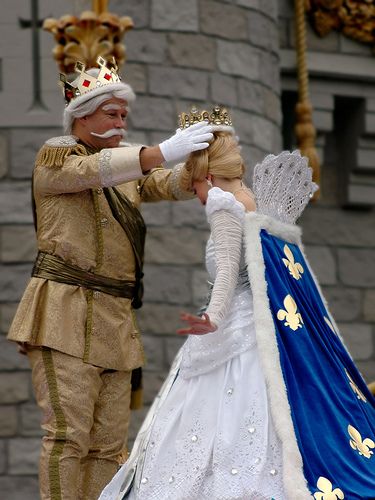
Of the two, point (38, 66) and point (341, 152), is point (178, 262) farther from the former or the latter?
point (341, 152)

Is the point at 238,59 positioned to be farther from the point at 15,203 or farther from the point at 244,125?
the point at 15,203

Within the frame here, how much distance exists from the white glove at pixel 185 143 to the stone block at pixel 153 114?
6.96 ft

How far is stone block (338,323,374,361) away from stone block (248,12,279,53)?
1.62 m

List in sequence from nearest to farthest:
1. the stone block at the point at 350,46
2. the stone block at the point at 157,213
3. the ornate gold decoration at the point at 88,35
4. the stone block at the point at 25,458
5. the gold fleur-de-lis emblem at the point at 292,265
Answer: the gold fleur-de-lis emblem at the point at 292,265 → the ornate gold decoration at the point at 88,35 → the stone block at the point at 25,458 → the stone block at the point at 157,213 → the stone block at the point at 350,46

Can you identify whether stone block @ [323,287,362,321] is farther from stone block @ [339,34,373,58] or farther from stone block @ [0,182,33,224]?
stone block @ [0,182,33,224]

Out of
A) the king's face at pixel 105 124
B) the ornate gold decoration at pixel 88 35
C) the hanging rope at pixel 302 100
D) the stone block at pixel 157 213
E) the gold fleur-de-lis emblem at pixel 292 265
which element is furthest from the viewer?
the hanging rope at pixel 302 100

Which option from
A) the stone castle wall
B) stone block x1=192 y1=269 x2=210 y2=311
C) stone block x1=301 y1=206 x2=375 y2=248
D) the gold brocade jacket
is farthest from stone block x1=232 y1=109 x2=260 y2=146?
the gold brocade jacket

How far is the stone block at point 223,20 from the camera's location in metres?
6.90

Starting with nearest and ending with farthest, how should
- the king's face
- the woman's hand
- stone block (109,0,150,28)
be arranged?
1. the woman's hand
2. the king's face
3. stone block (109,0,150,28)

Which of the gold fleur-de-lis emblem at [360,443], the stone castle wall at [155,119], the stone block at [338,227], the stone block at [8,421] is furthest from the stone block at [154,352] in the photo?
the gold fleur-de-lis emblem at [360,443]

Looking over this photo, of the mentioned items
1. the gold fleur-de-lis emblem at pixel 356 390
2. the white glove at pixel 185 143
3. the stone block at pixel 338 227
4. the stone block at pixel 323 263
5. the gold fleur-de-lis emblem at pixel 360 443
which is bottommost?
the gold fleur-de-lis emblem at pixel 360 443

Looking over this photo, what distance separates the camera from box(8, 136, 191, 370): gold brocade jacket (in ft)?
15.4

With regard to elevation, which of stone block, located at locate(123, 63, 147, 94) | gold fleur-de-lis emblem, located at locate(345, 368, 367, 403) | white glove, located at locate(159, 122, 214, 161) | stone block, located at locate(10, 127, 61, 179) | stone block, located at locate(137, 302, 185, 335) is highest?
stone block, located at locate(123, 63, 147, 94)

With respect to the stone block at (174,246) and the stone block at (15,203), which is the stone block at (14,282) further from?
the stone block at (174,246)
